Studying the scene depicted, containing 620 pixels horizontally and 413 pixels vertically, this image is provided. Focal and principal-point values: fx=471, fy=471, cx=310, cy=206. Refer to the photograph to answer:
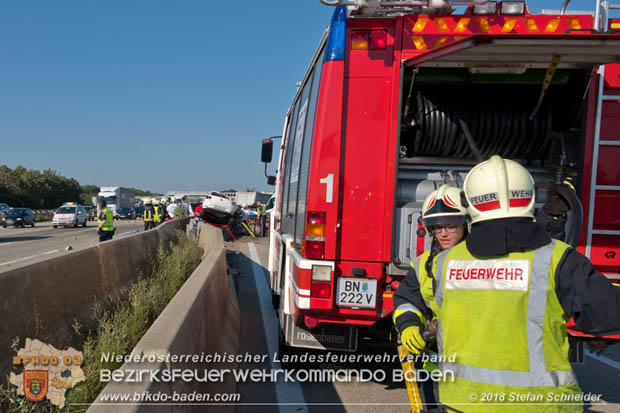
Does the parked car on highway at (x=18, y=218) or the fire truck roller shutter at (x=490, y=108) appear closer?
the fire truck roller shutter at (x=490, y=108)

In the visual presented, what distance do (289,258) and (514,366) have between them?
3.26 meters

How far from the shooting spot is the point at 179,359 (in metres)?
2.53

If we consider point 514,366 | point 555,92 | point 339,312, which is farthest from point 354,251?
point 555,92

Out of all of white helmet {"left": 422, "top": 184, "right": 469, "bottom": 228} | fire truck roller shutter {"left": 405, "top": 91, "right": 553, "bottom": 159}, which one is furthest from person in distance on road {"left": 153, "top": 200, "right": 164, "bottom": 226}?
white helmet {"left": 422, "top": 184, "right": 469, "bottom": 228}

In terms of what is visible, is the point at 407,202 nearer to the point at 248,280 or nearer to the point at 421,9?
the point at 421,9

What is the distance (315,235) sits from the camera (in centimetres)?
409

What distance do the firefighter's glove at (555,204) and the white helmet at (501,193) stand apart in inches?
95.8

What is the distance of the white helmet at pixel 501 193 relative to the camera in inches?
77.5

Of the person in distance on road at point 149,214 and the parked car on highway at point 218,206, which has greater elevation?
the parked car on highway at point 218,206

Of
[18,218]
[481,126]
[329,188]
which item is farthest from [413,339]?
[18,218]

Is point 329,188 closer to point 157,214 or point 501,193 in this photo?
point 501,193

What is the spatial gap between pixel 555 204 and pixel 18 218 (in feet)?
130

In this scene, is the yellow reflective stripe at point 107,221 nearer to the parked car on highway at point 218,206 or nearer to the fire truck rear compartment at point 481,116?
the parked car on highway at point 218,206

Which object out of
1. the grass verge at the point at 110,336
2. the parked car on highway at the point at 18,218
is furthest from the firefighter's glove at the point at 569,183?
the parked car on highway at the point at 18,218
